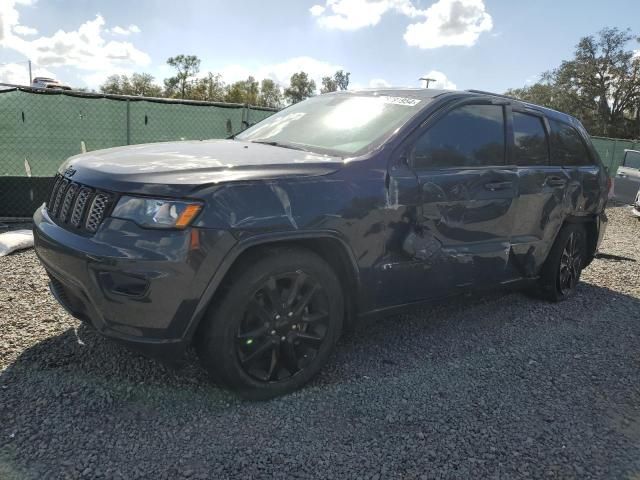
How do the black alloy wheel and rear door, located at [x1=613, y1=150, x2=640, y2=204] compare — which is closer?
the black alloy wheel

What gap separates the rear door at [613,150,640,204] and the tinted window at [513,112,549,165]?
417 inches

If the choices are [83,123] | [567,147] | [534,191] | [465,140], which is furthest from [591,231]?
[83,123]

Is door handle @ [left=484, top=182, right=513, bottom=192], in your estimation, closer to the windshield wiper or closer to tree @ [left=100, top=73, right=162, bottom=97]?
the windshield wiper

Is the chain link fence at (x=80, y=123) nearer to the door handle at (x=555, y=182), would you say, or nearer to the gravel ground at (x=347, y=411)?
the gravel ground at (x=347, y=411)

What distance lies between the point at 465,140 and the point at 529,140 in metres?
0.92

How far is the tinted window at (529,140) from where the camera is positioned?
161 inches

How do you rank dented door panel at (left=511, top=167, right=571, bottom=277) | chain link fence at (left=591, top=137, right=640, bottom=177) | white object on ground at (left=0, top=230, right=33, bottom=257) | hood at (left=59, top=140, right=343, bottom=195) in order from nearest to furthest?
hood at (left=59, top=140, right=343, bottom=195) → dented door panel at (left=511, top=167, right=571, bottom=277) → white object on ground at (left=0, top=230, right=33, bottom=257) → chain link fence at (left=591, top=137, right=640, bottom=177)

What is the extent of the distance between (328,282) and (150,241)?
1.01 metres

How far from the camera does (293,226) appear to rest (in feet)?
8.78

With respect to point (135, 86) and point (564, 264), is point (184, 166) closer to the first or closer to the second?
point (564, 264)

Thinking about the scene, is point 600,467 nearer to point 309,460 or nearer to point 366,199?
point 309,460

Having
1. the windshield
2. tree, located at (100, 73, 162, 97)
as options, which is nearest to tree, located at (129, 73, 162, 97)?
tree, located at (100, 73, 162, 97)

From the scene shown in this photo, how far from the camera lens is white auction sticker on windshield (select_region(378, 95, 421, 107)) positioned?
3.51m

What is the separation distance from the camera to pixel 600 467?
8.29 ft
